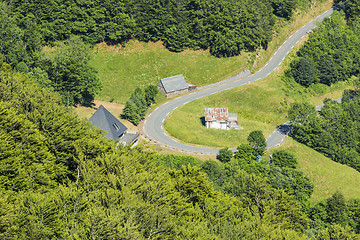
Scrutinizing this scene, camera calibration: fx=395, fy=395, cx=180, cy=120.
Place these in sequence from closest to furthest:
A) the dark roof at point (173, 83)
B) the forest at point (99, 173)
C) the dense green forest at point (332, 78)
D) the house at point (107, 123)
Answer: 1. the forest at point (99, 173)
2. the house at point (107, 123)
3. the dense green forest at point (332, 78)
4. the dark roof at point (173, 83)

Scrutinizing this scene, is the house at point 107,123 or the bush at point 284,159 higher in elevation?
the house at point 107,123

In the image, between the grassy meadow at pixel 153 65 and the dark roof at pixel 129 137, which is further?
the grassy meadow at pixel 153 65

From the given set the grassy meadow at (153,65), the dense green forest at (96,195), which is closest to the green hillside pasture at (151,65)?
the grassy meadow at (153,65)

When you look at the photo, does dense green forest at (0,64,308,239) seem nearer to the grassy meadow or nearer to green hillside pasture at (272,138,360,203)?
green hillside pasture at (272,138,360,203)

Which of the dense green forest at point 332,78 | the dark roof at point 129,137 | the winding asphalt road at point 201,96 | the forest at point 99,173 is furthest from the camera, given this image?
the dense green forest at point 332,78

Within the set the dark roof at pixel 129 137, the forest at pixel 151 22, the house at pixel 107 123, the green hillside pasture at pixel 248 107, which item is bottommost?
the green hillside pasture at pixel 248 107

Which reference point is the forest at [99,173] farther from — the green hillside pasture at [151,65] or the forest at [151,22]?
the green hillside pasture at [151,65]

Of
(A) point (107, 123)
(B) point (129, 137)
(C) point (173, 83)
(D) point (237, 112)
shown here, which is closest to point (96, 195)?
(A) point (107, 123)

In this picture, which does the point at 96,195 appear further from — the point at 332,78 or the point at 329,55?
the point at 329,55
